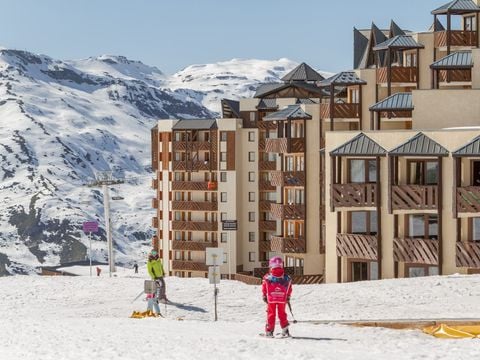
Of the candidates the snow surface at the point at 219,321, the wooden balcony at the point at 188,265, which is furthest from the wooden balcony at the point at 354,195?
the wooden balcony at the point at 188,265

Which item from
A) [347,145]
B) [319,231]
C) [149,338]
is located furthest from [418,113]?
[149,338]

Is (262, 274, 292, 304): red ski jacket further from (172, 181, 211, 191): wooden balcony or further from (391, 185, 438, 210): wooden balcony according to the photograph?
(172, 181, 211, 191): wooden balcony

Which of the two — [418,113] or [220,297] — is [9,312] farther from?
[418,113]

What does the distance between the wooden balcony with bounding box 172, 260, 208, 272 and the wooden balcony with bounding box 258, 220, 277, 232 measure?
6792mm

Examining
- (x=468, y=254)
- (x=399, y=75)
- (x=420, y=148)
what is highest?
(x=399, y=75)

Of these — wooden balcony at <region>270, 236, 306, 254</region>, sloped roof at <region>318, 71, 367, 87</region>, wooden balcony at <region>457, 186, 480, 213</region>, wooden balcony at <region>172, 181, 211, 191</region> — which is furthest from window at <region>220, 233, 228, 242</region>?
wooden balcony at <region>457, 186, 480, 213</region>

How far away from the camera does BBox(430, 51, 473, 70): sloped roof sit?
6147 centimetres

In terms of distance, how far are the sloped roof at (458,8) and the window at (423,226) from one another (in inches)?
833

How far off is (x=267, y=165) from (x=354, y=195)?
5229 centimetres

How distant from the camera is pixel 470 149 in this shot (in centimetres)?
4928

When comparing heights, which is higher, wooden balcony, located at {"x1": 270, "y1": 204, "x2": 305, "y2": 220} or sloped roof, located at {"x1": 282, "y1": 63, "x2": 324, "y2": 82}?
sloped roof, located at {"x1": 282, "y1": 63, "x2": 324, "y2": 82}

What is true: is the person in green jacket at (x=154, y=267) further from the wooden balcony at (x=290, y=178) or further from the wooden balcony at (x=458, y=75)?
the wooden balcony at (x=290, y=178)

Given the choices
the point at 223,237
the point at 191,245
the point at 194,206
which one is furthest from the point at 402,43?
the point at 191,245

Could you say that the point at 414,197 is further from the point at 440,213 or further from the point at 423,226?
the point at 423,226
